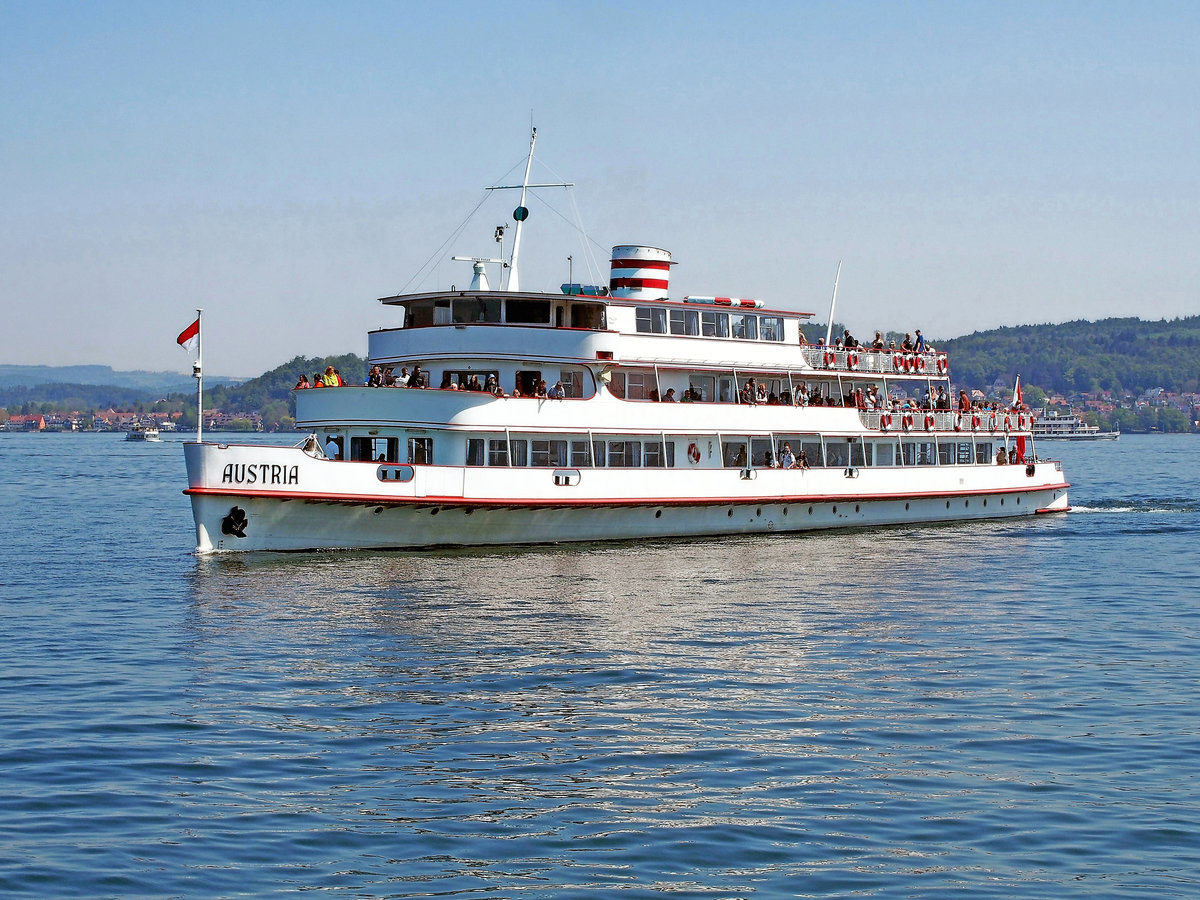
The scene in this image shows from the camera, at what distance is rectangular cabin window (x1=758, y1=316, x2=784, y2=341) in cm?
4312

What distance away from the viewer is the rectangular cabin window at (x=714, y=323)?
41.4 meters

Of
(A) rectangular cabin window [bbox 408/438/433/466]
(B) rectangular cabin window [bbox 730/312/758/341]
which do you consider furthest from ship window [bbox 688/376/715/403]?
(A) rectangular cabin window [bbox 408/438/433/466]

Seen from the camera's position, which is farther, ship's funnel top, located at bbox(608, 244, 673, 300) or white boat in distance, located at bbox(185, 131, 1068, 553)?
ship's funnel top, located at bbox(608, 244, 673, 300)

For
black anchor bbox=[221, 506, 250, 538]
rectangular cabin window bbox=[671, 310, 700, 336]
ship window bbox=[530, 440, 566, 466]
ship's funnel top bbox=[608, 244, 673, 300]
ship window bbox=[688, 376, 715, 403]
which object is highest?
ship's funnel top bbox=[608, 244, 673, 300]

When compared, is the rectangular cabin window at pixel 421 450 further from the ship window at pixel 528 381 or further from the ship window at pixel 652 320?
the ship window at pixel 652 320

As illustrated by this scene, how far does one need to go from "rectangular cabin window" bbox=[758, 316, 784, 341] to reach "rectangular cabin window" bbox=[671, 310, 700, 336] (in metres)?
2.81

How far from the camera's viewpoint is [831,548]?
39.0 meters

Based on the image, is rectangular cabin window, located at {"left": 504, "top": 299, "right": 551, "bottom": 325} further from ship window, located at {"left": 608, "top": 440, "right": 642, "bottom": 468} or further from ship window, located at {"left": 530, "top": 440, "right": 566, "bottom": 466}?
ship window, located at {"left": 608, "top": 440, "right": 642, "bottom": 468}

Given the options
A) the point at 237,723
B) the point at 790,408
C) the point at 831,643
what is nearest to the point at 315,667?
the point at 237,723

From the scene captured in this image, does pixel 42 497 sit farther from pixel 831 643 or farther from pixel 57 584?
pixel 831 643

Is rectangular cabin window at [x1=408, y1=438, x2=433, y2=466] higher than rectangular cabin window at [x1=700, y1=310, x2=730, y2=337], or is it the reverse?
rectangular cabin window at [x1=700, y1=310, x2=730, y2=337]

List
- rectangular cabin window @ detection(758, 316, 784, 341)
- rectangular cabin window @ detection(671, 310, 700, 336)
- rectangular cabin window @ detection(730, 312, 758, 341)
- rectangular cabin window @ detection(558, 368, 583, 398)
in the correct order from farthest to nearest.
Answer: rectangular cabin window @ detection(758, 316, 784, 341) → rectangular cabin window @ detection(730, 312, 758, 341) → rectangular cabin window @ detection(671, 310, 700, 336) → rectangular cabin window @ detection(558, 368, 583, 398)

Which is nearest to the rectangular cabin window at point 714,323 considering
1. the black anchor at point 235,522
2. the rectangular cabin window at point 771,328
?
the rectangular cabin window at point 771,328

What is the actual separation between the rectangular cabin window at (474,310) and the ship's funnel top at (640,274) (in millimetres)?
5006
